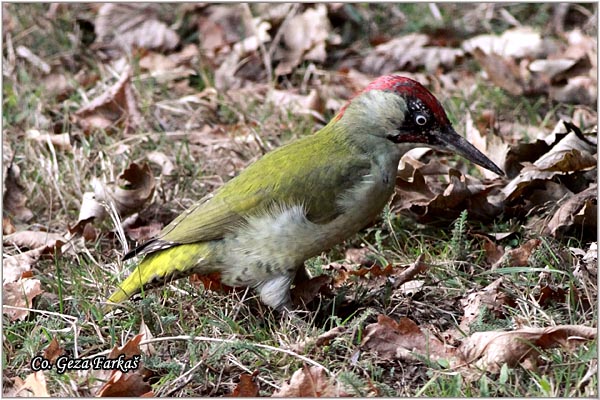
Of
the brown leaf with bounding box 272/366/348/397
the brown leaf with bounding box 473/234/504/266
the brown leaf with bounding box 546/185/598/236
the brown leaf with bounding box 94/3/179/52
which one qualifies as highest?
the brown leaf with bounding box 94/3/179/52

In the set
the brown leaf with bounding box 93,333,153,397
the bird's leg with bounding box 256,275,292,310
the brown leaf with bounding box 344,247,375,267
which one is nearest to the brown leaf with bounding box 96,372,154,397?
the brown leaf with bounding box 93,333,153,397

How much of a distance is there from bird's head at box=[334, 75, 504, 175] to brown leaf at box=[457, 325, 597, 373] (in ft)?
2.99

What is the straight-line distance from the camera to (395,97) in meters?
3.67

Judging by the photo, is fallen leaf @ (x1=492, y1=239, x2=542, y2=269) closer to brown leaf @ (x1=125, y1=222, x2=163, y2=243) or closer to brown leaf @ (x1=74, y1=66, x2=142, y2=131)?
brown leaf @ (x1=125, y1=222, x2=163, y2=243)

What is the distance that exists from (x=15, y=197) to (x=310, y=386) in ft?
7.52

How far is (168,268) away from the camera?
3.59 metres

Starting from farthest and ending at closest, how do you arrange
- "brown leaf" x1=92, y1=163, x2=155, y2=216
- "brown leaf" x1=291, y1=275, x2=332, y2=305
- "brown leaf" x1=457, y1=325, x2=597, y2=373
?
1. "brown leaf" x1=92, y1=163, x2=155, y2=216
2. "brown leaf" x1=291, y1=275, x2=332, y2=305
3. "brown leaf" x1=457, y1=325, x2=597, y2=373

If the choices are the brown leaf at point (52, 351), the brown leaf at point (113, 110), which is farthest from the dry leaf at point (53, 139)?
the brown leaf at point (52, 351)

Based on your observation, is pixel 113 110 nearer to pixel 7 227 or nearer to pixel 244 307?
pixel 7 227

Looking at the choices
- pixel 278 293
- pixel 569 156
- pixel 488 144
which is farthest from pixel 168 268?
pixel 488 144

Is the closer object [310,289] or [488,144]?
[310,289]

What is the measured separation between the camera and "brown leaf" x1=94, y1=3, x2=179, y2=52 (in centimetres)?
621

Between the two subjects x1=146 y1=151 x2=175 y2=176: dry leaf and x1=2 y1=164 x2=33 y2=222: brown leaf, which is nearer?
x1=2 y1=164 x2=33 y2=222: brown leaf

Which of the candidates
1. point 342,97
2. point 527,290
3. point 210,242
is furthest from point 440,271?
point 342,97
